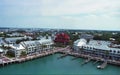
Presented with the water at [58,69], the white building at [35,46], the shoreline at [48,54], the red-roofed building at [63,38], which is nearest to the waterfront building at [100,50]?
the shoreline at [48,54]

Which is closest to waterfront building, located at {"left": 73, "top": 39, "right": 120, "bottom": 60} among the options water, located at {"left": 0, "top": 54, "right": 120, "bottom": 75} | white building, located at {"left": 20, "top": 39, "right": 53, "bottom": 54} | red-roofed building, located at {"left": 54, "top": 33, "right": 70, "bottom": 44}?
water, located at {"left": 0, "top": 54, "right": 120, "bottom": 75}

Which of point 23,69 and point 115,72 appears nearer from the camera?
point 115,72

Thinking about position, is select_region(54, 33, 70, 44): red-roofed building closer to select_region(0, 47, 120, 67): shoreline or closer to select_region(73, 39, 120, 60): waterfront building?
select_region(0, 47, 120, 67): shoreline

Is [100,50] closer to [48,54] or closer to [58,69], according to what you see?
[58,69]

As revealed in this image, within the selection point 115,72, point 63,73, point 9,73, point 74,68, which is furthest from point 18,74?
point 115,72

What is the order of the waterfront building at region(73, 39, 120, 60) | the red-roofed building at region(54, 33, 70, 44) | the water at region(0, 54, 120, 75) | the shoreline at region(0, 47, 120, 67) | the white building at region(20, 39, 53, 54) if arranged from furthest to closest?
the red-roofed building at region(54, 33, 70, 44)
the white building at region(20, 39, 53, 54)
the waterfront building at region(73, 39, 120, 60)
the shoreline at region(0, 47, 120, 67)
the water at region(0, 54, 120, 75)

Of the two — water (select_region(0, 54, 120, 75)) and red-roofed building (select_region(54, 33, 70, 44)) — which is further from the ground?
red-roofed building (select_region(54, 33, 70, 44))

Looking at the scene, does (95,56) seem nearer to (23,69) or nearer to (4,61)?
(23,69)

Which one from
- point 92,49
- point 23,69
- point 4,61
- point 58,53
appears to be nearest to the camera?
point 23,69

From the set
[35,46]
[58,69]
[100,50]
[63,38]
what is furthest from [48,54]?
[58,69]

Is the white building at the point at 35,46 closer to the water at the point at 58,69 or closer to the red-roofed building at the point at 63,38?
the water at the point at 58,69

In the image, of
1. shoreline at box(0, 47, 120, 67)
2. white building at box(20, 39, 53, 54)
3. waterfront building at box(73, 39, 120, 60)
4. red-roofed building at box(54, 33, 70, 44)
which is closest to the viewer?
shoreline at box(0, 47, 120, 67)
